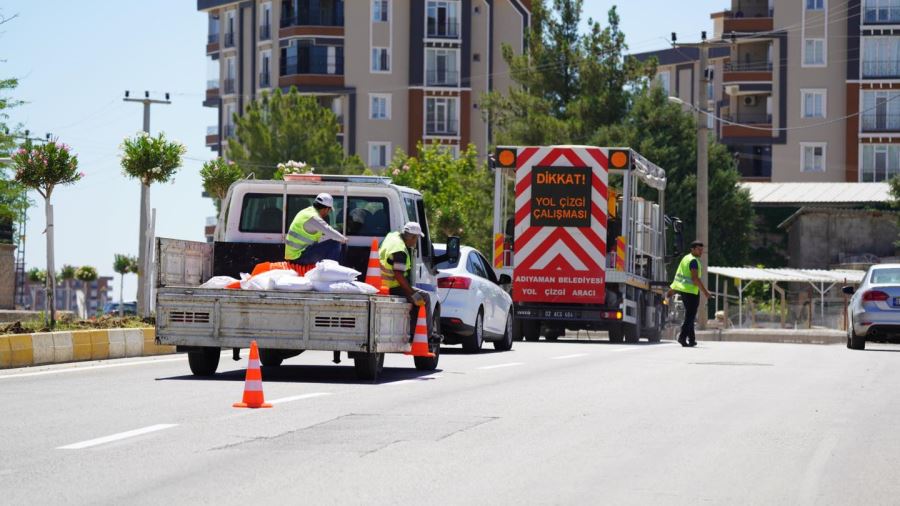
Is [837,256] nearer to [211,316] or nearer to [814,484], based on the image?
[211,316]

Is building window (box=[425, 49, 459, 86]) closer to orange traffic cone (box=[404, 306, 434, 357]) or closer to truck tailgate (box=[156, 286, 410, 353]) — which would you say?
orange traffic cone (box=[404, 306, 434, 357])

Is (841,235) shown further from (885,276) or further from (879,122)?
(885,276)

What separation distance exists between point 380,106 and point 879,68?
89.5ft

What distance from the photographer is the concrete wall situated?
67562mm

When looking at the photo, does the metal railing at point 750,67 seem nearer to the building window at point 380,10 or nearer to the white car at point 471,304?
the building window at point 380,10

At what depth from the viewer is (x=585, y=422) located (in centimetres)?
1250

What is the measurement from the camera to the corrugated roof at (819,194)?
246ft

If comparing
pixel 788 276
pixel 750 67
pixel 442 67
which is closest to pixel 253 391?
pixel 788 276

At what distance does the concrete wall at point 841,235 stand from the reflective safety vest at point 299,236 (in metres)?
52.3

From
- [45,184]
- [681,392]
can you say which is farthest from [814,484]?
[45,184]

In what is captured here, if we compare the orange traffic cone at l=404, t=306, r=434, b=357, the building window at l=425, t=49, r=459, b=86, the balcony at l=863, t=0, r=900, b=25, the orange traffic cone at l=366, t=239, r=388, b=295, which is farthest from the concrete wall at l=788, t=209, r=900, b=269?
the orange traffic cone at l=366, t=239, r=388, b=295

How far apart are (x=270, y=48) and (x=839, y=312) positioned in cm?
5455

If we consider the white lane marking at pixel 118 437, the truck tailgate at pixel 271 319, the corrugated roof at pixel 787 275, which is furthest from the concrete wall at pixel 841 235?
the white lane marking at pixel 118 437

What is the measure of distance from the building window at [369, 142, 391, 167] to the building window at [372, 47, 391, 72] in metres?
4.17
